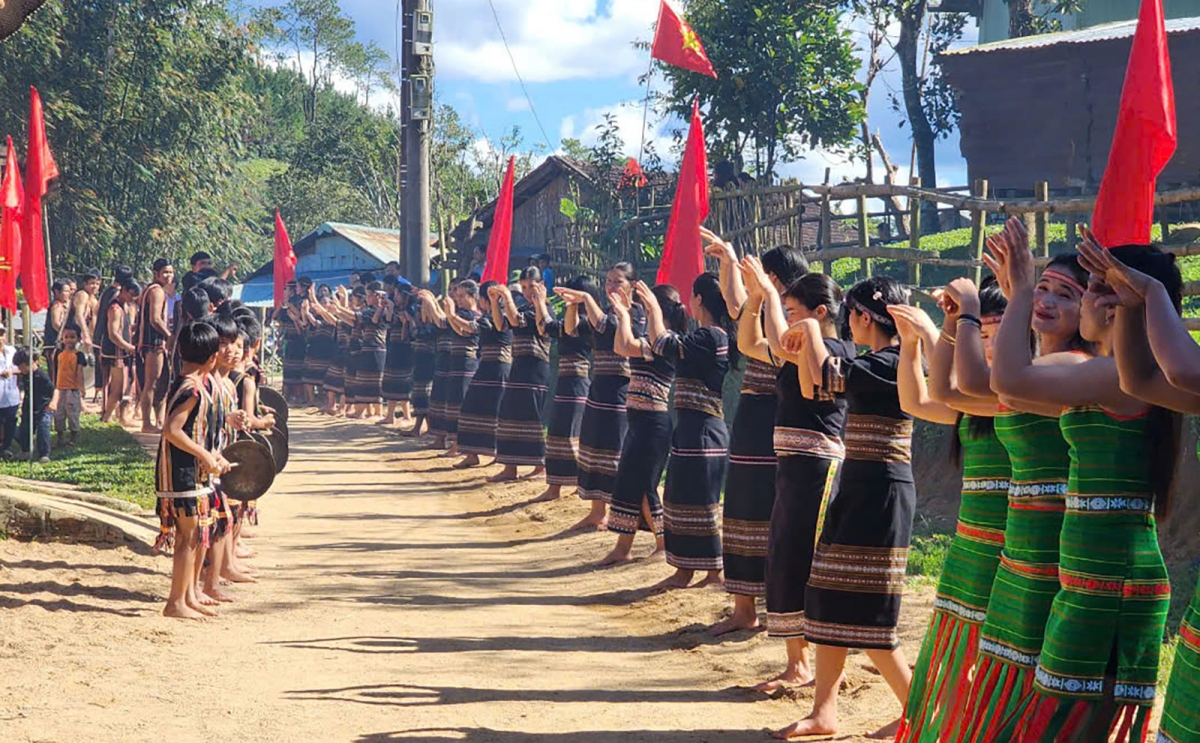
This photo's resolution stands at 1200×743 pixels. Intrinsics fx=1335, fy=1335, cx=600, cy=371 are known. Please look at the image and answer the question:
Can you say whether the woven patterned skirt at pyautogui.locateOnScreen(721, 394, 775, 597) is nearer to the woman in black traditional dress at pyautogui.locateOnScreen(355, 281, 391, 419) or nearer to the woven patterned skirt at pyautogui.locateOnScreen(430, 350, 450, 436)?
the woven patterned skirt at pyautogui.locateOnScreen(430, 350, 450, 436)

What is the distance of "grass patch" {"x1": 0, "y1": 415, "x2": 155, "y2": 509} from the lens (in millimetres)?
11289

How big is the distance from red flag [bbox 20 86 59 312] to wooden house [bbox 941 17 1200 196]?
16200 millimetres

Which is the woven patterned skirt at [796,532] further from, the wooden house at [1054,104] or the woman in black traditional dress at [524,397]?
the wooden house at [1054,104]

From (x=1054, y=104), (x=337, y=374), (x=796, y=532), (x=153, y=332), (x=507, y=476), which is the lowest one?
(x=507, y=476)

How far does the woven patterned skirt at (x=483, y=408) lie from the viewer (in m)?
14.4

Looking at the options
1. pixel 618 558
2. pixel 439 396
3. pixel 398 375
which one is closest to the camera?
pixel 618 558

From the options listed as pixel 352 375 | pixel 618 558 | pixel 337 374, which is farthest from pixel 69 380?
pixel 337 374

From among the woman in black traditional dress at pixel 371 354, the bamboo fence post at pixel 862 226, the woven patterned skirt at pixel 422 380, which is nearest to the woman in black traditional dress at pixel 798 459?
the bamboo fence post at pixel 862 226

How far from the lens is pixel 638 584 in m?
8.89

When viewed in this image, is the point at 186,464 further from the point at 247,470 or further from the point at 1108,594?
the point at 1108,594

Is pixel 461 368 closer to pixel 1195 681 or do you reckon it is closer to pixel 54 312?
pixel 54 312

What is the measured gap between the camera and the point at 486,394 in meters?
14.4

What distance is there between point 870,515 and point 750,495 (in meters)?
1.87

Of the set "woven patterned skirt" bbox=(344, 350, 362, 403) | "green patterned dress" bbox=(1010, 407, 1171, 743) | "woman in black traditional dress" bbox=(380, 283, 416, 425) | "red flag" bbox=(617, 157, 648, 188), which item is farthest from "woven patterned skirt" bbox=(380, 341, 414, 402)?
"green patterned dress" bbox=(1010, 407, 1171, 743)
